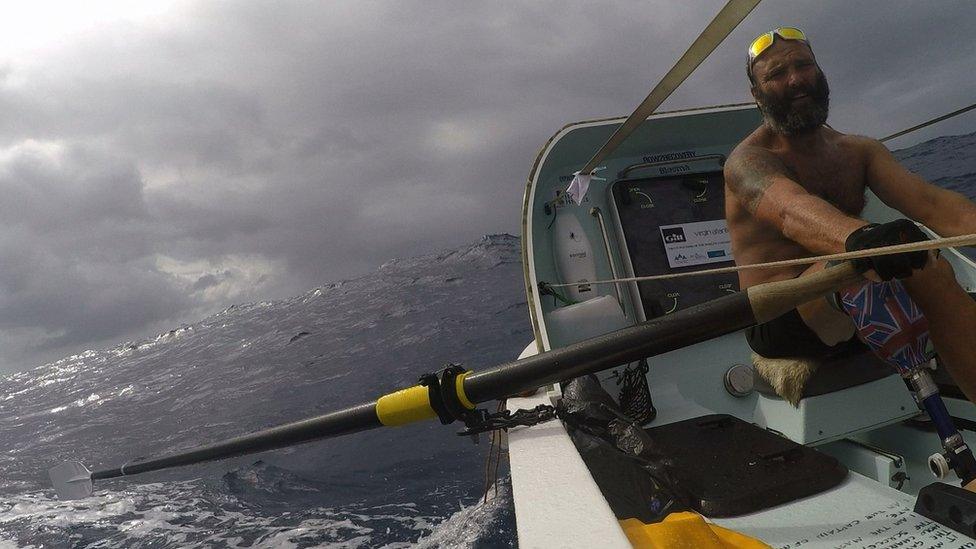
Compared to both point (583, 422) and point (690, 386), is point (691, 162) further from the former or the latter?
point (583, 422)

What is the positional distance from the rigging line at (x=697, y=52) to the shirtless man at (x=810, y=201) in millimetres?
506

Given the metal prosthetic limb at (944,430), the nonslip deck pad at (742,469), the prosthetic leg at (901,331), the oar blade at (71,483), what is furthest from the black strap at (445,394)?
the oar blade at (71,483)

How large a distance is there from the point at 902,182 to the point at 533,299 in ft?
8.75

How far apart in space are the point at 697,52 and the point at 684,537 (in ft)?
6.84

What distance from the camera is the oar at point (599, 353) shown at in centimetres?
167

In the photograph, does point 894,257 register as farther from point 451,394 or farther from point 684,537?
point 451,394

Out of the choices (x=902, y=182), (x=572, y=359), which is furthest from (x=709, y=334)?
(x=902, y=182)

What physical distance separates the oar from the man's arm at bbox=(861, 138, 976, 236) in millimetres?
1574

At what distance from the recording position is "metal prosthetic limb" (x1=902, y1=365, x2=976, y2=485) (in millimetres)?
1892

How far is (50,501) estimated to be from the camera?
29.2ft

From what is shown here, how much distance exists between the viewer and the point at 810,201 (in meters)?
2.11

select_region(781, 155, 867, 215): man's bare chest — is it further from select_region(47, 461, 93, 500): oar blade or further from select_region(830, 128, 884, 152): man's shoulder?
select_region(47, 461, 93, 500): oar blade

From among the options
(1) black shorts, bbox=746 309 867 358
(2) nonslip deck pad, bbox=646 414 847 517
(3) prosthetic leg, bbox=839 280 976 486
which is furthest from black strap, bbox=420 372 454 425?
(3) prosthetic leg, bbox=839 280 976 486

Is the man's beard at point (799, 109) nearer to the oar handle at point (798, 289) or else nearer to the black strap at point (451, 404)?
the oar handle at point (798, 289)
